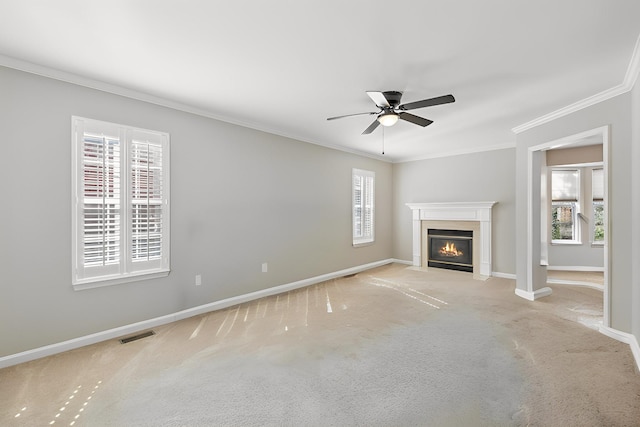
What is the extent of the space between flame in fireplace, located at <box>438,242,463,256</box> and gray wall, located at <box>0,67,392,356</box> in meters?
2.02

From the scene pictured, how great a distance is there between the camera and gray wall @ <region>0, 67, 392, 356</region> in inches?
101

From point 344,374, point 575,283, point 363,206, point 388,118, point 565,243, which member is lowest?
point 344,374

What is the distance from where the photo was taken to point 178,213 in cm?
356

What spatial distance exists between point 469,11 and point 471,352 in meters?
2.77

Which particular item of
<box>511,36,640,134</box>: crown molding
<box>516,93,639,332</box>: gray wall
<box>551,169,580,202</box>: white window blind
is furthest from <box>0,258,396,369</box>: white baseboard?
<box>551,169,580,202</box>: white window blind

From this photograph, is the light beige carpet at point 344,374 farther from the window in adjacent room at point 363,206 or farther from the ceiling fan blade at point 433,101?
the window in adjacent room at point 363,206

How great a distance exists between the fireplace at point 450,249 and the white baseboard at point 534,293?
5.18ft

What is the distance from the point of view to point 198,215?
374 centimetres

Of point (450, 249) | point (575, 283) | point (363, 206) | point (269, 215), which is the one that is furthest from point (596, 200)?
point (269, 215)

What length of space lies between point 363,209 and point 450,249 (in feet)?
6.73

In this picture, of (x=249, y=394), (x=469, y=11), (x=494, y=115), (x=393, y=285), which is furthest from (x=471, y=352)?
(x=494, y=115)

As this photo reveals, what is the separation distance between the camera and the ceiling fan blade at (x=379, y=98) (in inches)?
107

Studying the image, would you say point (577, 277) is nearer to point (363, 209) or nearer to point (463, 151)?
point (463, 151)

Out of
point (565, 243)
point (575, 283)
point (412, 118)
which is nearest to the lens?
point (412, 118)
